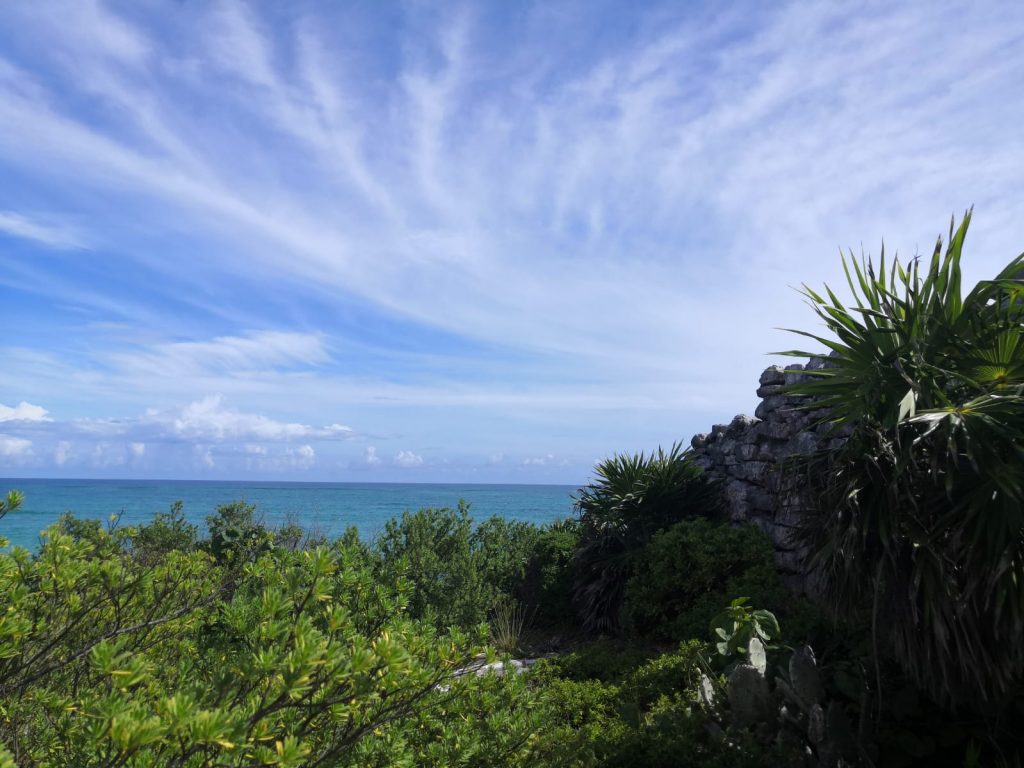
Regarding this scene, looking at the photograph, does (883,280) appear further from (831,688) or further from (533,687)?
(533,687)

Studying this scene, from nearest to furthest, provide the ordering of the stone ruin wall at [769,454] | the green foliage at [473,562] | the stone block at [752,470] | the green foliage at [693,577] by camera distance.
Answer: the green foliage at [693,577]
the stone ruin wall at [769,454]
the stone block at [752,470]
the green foliage at [473,562]

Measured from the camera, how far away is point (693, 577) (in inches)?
334

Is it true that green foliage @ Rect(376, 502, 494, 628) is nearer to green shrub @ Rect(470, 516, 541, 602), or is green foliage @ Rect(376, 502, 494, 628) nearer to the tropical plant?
green shrub @ Rect(470, 516, 541, 602)

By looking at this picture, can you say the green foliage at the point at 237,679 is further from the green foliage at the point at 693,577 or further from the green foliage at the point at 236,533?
the green foliage at the point at 236,533

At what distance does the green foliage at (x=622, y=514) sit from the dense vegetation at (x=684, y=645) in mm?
1712

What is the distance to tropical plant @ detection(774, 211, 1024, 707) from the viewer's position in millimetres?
4269

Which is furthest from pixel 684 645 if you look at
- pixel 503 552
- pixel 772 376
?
pixel 503 552

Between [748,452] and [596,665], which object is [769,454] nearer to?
[748,452]

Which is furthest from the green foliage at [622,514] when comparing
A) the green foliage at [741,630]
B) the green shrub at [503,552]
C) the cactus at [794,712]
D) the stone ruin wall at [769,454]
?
the cactus at [794,712]

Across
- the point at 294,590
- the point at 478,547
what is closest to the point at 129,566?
the point at 294,590

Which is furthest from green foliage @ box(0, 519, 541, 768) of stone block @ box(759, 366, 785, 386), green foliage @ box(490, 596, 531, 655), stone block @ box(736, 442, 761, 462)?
stone block @ box(759, 366, 785, 386)

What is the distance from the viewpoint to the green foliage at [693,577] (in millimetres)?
8180

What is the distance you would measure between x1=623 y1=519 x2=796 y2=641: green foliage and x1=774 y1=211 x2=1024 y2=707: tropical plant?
3.00 metres

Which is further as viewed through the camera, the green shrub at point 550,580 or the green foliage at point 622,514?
the green shrub at point 550,580
